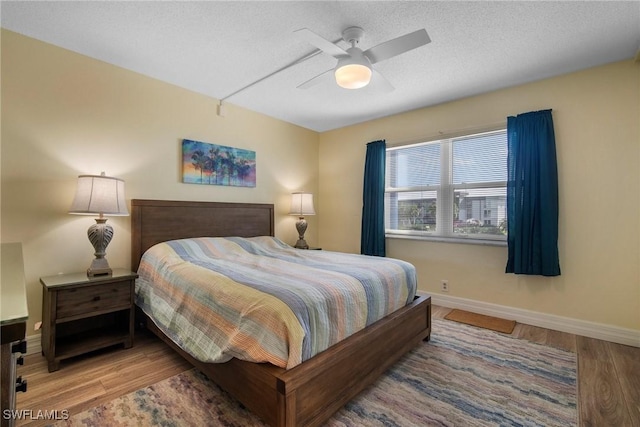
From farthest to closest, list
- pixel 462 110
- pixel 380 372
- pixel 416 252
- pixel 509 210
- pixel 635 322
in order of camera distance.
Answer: pixel 416 252, pixel 462 110, pixel 509 210, pixel 635 322, pixel 380 372

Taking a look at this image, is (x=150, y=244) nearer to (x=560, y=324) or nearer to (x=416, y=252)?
(x=416, y=252)

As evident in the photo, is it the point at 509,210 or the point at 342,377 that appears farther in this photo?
the point at 509,210

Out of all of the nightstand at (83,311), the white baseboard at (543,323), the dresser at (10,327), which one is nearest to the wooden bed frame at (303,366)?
the nightstand at (83,311)

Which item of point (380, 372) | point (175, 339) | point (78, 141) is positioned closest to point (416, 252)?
point (380, 372)

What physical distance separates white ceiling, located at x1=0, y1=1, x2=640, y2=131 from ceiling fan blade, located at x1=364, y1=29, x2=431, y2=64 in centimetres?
25

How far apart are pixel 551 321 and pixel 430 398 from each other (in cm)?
190

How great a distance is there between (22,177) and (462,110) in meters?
4.27

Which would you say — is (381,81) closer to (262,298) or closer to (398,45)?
(398,45)

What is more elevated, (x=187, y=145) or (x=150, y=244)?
(x=187, y=145)

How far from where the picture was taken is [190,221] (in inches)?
126

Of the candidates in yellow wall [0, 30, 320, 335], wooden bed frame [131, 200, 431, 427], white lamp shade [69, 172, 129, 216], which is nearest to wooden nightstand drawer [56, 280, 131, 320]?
wooden bed frame [131, 200, 431, 427]

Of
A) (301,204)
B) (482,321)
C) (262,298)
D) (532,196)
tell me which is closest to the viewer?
(262,298)

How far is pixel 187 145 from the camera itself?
324cm

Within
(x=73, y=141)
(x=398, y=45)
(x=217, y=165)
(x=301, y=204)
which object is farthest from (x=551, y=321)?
(x=73, y=141)
